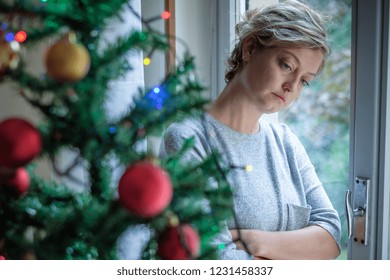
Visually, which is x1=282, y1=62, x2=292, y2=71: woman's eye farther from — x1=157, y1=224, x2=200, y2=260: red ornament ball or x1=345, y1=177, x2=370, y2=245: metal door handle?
x1=157, y1=224, x2=200, y2=260: red ornament ball

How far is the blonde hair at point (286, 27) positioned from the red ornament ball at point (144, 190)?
445mm

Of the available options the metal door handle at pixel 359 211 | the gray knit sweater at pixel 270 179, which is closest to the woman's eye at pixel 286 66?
the gray knit sweater at pixel 270 179

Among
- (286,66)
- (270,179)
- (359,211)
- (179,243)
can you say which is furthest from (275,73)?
(179,243)

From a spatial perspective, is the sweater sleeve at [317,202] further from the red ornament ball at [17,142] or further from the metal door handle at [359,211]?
the red ornament ball at [17,142]

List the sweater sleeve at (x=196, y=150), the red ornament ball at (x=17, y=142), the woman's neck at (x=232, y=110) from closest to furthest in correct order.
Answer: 1. the red ornament ball at (x=17, y=142)
2. the sweater sleeve at (x=196, y=150)
3. the woman's neck at (x=232, y=110)

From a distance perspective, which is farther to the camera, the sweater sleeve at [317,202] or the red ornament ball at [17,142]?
the sweater sleeve at [317,202]

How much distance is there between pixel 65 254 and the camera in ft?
1.20

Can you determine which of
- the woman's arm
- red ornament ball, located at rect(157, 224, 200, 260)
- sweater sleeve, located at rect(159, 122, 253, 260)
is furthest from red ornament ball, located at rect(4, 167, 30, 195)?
the woman's arm

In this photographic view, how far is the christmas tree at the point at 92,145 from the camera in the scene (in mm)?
338

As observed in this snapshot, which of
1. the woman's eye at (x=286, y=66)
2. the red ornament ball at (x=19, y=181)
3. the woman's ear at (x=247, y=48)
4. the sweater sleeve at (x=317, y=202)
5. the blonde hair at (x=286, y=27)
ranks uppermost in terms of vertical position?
the blonde hair at (x=286, y=27)

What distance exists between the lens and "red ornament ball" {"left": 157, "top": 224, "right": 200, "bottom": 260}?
35 centimetres
